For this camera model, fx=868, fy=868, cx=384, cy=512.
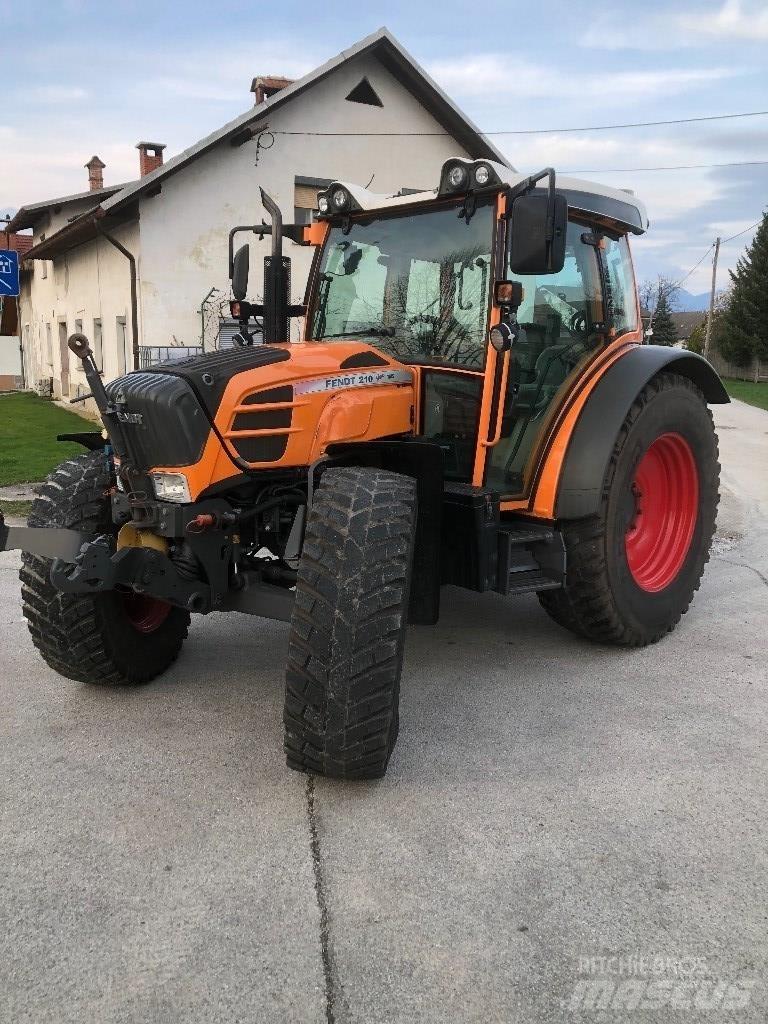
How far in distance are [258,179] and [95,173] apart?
565 inches

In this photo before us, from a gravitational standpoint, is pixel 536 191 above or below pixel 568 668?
above

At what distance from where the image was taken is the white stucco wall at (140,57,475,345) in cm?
1323

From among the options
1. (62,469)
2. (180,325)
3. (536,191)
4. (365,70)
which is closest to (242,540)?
(62,469)

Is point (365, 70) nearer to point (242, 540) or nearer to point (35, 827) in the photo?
point (242, 540)

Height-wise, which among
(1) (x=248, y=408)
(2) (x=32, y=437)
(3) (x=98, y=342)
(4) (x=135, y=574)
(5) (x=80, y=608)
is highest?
(3) (x=98, y=342)

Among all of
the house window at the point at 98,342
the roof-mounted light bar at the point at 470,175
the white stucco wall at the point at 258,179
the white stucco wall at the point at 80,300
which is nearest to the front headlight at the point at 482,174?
the roof-mounted light bar at the point at 470,175

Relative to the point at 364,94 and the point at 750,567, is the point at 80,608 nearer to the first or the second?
the point at 750,567

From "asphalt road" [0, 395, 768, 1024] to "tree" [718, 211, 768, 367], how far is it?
1533 inches

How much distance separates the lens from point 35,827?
2795mm

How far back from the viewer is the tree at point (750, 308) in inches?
1533

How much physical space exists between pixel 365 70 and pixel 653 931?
49.7 feet

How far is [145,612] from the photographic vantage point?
3982mm

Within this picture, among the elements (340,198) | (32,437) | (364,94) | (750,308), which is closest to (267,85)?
(364,94)

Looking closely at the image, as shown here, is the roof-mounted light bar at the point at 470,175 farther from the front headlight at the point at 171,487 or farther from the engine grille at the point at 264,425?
the front headlight at the point at 171,487
